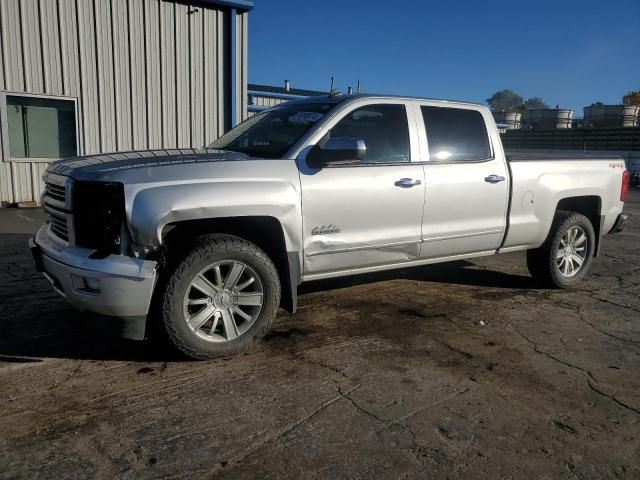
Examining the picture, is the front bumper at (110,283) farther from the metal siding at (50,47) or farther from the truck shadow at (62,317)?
the metal siding at (50,47)

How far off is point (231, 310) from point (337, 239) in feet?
Answer: 3.29

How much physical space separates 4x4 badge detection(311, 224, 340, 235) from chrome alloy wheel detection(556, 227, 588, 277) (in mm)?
2911

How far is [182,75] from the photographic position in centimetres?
1162

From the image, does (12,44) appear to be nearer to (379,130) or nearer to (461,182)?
(379,130)

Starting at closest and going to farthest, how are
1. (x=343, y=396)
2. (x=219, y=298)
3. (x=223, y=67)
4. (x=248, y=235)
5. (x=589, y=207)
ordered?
(x=343, y=396) → (x=219, y=298) → (x=248, y=235) → (x=589, y=207) → (x=223, y=67)

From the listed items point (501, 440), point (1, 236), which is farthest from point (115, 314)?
point (1, 236)

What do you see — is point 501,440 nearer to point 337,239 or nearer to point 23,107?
point 337,239

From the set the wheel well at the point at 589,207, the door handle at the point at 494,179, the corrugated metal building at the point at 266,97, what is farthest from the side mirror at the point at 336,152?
the corrugated metal building at the point at 266,97

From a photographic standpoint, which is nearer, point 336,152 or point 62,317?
point 336,152

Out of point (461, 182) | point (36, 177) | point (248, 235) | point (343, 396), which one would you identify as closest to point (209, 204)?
point (248, 235)

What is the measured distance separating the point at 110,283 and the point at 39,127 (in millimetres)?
8712

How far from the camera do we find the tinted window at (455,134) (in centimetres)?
485

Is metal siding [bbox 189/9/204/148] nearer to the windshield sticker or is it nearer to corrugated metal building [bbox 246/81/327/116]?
corrugated metal building [bbox 246/81/327/116]

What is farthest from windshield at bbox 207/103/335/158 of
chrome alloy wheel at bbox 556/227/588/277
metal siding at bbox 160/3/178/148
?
metal siding at bbox 160/3/178/148
